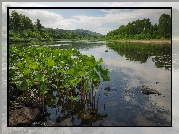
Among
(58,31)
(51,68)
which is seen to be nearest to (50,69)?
(51,68)

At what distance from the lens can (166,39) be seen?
5.83 meters

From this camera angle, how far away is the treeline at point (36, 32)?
538 centimetres

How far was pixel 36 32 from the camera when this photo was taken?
5.78 m

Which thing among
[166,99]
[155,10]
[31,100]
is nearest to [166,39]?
[155,10]

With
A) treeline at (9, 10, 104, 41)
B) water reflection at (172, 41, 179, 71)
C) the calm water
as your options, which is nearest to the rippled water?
the calm water

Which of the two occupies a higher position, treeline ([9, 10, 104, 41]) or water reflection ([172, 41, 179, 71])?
treeline ([9, 10, 104, 41])

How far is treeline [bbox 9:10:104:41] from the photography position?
17.7 ft

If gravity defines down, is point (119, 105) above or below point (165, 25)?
below

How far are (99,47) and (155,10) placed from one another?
2050mm

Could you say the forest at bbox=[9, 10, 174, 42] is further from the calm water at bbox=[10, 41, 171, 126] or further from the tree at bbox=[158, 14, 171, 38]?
the calm water at bbox=[10, 41, 171, 126]

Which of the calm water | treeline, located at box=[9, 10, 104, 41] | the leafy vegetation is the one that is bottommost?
the calm water

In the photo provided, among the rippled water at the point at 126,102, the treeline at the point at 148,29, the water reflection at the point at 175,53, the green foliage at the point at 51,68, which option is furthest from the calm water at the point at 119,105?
the green foliage at the point at 51,68

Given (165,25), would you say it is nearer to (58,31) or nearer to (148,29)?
(148,29)

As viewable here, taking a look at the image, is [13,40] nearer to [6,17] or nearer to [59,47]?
[6,17]
